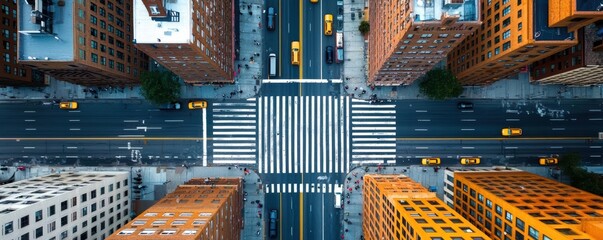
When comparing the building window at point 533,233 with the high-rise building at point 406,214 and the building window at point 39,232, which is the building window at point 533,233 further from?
the building window at point 39,232

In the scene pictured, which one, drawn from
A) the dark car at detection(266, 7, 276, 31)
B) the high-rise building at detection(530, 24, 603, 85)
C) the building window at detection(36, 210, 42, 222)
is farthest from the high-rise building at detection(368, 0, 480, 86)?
the building window at detection(36, 210, 42, 222)

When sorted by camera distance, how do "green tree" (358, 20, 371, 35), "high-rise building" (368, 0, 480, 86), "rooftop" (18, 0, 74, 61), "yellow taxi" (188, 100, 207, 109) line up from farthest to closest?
"yellow taxi" (188, 100, 207, 109) < "green tree" (358, 20, 371, 35) < "rooftop" (18, 0, 74, 61) < "high-rise building" (368, 0, 480, 86)

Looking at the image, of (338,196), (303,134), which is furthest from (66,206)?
(338,196)

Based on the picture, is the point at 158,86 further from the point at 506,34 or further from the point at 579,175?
the point at 579,175

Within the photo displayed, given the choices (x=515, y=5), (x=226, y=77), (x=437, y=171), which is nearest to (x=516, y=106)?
(x=437, y=171)

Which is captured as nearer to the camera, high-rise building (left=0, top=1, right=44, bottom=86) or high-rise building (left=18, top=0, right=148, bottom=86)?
high-rise building (left=18, top=0, right=148, bottom=86)

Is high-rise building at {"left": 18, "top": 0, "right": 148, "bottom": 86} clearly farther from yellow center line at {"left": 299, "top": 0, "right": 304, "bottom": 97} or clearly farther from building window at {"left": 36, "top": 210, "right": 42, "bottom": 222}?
yellow center line at {"left": 299, "top": 0, "right": 304, "bottom": 97}
